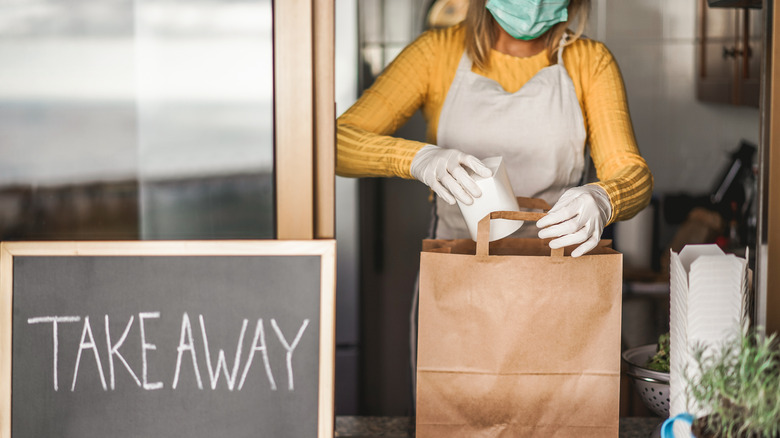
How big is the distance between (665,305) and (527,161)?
1.09 meters

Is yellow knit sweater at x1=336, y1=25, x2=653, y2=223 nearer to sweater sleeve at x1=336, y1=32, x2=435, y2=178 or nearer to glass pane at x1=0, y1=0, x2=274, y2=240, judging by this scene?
sweater sleeve at x1=336, y1=32, x2=435, y2=178

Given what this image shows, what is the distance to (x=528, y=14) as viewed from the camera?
129 cm

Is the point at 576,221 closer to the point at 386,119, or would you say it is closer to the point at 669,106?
the point at 386,119

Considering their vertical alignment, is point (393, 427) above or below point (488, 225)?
below

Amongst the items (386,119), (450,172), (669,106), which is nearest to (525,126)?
(386,119)

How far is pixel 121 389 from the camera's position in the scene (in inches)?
35.3

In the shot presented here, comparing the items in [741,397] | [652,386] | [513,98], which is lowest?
[652,386]

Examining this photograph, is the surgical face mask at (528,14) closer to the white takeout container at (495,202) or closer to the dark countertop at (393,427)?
the white takeout container at (495,202)

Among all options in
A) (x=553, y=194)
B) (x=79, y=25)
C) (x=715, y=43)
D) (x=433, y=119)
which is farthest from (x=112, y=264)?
(x=715, y=43)

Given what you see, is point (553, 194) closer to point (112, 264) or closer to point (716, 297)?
point (716, 297)

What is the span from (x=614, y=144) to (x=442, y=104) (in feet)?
1.22

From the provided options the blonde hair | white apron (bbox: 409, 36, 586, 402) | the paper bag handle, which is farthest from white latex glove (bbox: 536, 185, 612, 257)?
the blonde hair

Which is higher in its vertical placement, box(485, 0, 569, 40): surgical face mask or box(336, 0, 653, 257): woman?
box(485, 0, 569, 40): surgical face mask

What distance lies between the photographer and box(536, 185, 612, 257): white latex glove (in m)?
0.98
